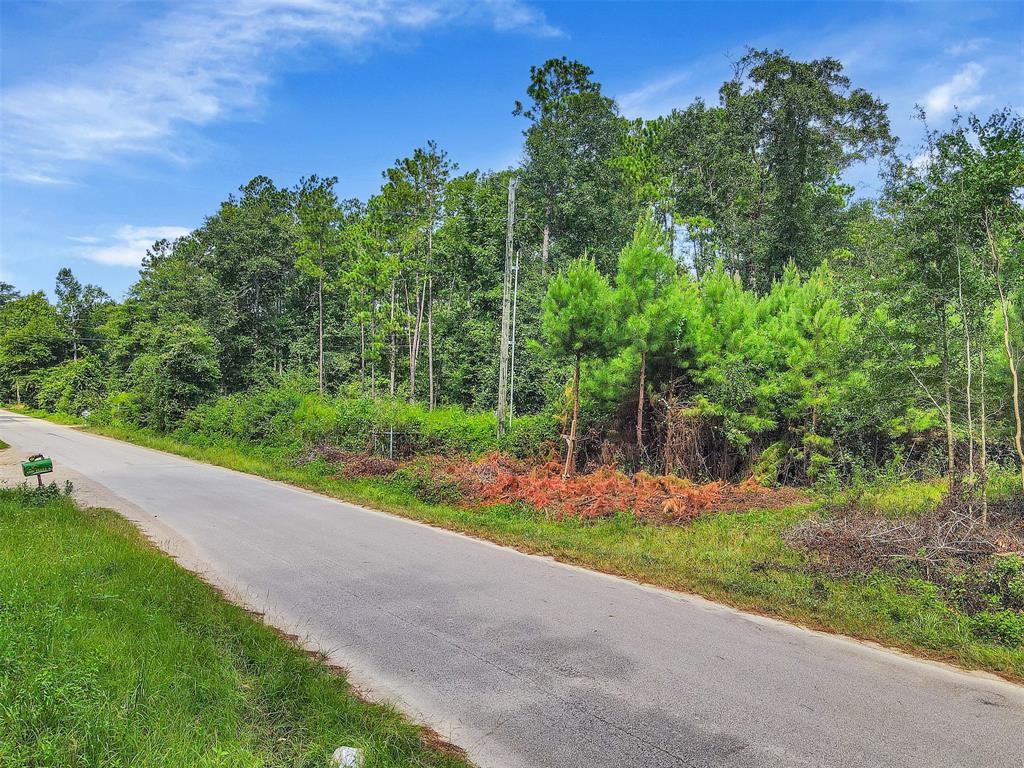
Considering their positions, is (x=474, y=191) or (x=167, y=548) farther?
(x=474, y=191)

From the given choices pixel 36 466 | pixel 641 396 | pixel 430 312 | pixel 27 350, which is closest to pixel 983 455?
pixel 641 396

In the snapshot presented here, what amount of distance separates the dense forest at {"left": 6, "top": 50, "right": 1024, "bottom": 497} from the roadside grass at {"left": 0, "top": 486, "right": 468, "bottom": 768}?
782 cm

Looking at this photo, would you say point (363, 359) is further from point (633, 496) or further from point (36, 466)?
point (633, 496)

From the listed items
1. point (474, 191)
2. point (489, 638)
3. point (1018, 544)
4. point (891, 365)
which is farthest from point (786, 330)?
point (474, 191)

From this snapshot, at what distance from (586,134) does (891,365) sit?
2436 cm

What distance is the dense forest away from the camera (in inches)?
324

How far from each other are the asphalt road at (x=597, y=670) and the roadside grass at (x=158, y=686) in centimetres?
49

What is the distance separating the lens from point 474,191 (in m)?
33.8

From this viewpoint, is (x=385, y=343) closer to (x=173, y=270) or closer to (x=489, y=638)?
(x=173, y=270)

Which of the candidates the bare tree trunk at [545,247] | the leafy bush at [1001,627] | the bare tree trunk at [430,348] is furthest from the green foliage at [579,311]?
the bare tree trunk at [430,348]

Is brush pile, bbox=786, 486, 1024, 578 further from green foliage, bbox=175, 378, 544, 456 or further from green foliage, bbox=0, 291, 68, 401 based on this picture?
green foliage, bbox=0, 291, 68, 401

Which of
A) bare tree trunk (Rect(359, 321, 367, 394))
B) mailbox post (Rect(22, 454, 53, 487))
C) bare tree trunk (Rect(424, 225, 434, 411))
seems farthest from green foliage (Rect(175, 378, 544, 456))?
bare tree trunk (Rect(359, 321, 367, 394))

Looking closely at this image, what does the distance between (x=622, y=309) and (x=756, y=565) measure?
20.8ft

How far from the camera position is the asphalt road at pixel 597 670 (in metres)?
3.83
